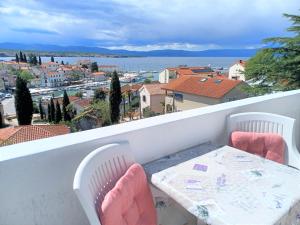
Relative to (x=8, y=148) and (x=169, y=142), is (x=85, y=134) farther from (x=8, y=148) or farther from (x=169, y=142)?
(x=169, y=142)

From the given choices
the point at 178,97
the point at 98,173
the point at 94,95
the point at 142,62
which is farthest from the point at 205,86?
the point at 142,62

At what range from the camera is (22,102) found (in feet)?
74.3

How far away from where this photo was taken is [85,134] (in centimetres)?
129

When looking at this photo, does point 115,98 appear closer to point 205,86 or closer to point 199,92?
point 199,92

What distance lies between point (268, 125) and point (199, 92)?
622 inches

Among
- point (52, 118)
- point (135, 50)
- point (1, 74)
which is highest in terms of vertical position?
point (135, 50)

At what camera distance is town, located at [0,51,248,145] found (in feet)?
51.5

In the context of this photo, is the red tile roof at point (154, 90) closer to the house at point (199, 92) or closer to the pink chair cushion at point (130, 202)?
the house at point (199, 92)

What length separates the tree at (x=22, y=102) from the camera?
22.3 meters

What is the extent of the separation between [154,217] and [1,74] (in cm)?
3324

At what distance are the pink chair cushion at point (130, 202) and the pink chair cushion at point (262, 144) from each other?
2.71 ft

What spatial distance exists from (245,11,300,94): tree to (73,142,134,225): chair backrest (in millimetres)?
6658

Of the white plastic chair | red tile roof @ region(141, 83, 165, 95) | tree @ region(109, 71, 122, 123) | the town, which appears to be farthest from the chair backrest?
tree @ region(109, 71, 122, 123)

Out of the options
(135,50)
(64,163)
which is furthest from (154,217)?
(135,50)
